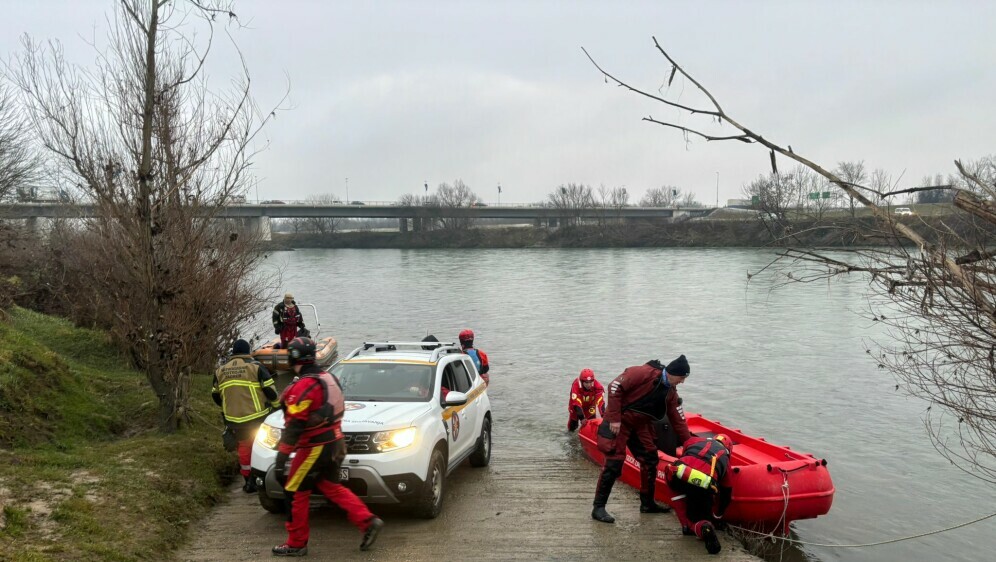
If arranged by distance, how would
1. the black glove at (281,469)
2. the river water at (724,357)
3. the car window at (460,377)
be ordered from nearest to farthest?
the black glove at (281,469) → the car window at (460,377) → the river water at (724,357)

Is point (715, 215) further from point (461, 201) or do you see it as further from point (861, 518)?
point (861, 518)

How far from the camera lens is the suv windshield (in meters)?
7.94

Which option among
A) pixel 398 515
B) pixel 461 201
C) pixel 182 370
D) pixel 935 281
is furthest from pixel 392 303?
pixel 461 201

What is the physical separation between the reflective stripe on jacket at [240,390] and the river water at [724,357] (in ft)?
13.4

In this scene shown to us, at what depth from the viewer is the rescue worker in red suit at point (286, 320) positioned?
15773 mm

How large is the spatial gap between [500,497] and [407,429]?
6.86 ft

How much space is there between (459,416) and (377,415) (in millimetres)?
1513

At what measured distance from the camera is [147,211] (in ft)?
28.9

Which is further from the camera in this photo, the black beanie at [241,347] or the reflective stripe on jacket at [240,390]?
the black beanie at [241,347]

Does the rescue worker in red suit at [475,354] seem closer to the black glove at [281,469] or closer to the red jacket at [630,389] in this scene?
the red jacket at [630,389]

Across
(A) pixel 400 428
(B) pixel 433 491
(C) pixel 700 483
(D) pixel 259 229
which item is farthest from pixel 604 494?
(D) pixel 259 229

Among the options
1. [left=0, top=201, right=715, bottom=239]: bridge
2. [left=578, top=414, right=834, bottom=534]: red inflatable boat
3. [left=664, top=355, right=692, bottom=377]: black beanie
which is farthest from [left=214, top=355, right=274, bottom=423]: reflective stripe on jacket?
[left=0, top=201, right=715, bottom=239]: bridge

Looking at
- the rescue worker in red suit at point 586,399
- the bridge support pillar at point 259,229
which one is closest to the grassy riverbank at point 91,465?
the bridge support pillar at point 259,229

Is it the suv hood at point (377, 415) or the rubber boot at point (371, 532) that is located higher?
the suv hood at point (377, 415)
